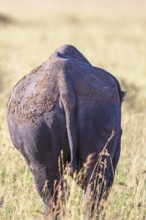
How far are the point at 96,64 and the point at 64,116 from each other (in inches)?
531

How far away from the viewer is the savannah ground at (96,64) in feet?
21.0

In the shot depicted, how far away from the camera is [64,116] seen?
544 centimetres

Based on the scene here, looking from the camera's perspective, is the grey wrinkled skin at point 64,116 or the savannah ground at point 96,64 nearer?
the grey wrinkled skin at point 64,116

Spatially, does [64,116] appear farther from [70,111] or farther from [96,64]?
[96,64]

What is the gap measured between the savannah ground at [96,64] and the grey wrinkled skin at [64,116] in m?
0.42

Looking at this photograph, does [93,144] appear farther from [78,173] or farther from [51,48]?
[51,48]

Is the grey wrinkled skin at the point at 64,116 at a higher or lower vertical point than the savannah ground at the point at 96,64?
higher

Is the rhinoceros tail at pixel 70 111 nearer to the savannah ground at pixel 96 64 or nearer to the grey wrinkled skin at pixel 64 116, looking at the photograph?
the grey wrinkled skin at pixel 64 116

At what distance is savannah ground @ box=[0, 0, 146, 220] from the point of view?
21.0 ft

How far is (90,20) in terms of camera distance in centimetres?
4431

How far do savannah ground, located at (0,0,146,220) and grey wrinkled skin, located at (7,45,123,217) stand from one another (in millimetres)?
423

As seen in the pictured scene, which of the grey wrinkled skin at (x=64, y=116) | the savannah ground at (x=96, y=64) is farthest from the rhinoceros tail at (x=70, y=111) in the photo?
the savannah ground at (x=96, y=64)

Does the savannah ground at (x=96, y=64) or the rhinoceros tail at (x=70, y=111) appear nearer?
the rhinoceros tail at (x=70, y=111)

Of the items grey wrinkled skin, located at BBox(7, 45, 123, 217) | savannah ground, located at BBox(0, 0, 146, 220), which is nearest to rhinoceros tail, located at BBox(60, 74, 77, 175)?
grey wrinkled skin, located at BBox(7, 45, 123, 217)
